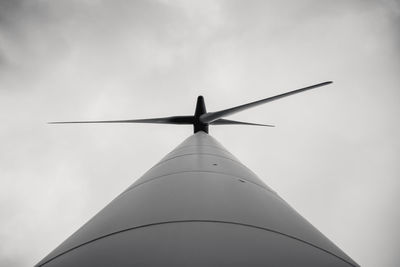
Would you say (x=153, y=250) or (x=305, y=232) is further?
(x=305, y=232)

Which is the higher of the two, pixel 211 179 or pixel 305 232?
pixel 211 179

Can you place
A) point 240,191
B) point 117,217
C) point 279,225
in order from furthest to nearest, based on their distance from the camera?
1. point 240,191
2. point 117,217
3. point 279,225

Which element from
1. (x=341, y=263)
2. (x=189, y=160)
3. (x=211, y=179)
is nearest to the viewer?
(x=341, y=263)

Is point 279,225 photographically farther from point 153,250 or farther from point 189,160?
point 189,160

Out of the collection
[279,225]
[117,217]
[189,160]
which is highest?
[189,160]

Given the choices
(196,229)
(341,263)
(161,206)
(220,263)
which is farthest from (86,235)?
(341,263)

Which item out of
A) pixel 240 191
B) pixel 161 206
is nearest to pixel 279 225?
pixel 240 191

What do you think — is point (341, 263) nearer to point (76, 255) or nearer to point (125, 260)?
point (125, 260)
